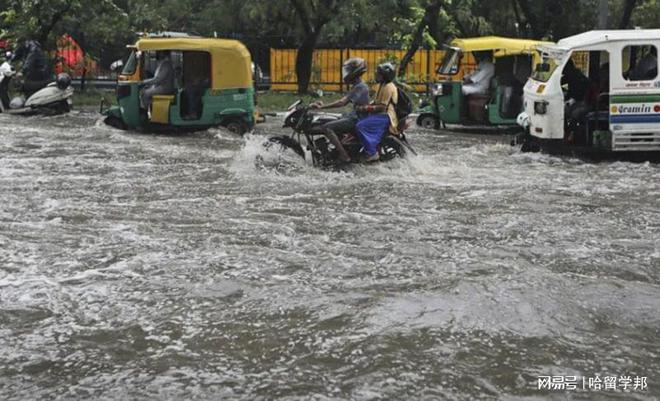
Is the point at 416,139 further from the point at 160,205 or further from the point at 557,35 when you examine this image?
the point at 557,35

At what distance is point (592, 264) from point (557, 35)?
21676mm

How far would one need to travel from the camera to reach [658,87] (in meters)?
12.0

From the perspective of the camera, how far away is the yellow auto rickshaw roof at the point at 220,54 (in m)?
15.1

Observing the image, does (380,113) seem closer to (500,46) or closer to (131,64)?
(131,64)

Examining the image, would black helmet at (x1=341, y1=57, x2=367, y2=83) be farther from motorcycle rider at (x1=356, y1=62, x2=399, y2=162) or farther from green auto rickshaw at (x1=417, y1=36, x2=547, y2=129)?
green auto rickshaw at (x1=417, y1=36, x2=547, y2=129)

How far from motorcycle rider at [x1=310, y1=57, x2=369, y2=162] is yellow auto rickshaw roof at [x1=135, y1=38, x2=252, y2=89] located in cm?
486

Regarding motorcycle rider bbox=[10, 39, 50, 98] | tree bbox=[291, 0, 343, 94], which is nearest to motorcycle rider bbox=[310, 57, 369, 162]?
motorcycle rider bbox=[10, 39, 50, 98]

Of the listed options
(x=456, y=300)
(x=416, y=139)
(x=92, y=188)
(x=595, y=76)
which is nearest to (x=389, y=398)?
(x=456, y=300)

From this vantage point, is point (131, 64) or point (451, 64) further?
point (451, 64)

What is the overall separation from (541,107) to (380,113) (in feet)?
9.86

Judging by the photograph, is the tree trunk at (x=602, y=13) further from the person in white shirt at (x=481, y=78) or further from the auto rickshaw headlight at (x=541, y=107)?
the auto rickshaw headlight at (x=541, y=107)

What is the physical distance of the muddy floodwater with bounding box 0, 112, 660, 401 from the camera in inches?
174

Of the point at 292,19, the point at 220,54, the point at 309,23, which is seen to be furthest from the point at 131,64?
the point at 292,19

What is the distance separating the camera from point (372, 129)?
1087cm
